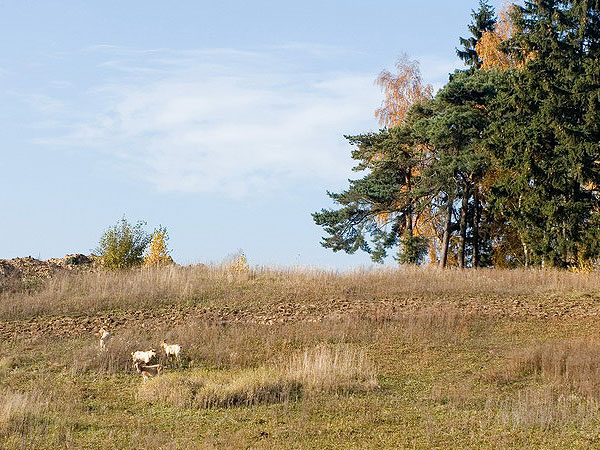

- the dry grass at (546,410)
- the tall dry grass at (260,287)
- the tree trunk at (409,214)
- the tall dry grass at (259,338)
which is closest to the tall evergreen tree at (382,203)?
the tree trunk at (409,214)

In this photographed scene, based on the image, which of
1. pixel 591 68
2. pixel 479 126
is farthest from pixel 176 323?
pixel 591 68

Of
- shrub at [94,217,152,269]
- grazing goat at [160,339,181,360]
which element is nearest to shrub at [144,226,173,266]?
shrub at [94,217,152,269]

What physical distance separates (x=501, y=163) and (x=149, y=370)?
73.9 feet

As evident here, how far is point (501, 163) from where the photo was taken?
111ft

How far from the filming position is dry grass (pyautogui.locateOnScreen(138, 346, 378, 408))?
13094 mm

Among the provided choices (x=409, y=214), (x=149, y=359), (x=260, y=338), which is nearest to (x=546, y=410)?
(x=149, y=359)

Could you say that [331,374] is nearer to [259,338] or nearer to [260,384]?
[260,384]

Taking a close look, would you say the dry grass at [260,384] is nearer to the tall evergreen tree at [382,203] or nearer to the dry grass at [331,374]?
the dry grass at [331,374]

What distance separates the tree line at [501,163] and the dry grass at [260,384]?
20344 millimetres

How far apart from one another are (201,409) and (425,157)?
27.3 meters

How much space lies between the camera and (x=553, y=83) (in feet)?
111

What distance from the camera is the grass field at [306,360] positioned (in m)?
11.4

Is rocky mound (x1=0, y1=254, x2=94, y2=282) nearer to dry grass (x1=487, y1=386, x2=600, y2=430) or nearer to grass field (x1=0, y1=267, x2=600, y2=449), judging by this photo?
grass field (x1=0, y1=267, x2=600, y2=449)

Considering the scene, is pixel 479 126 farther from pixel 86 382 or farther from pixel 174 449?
pixel 174 449
